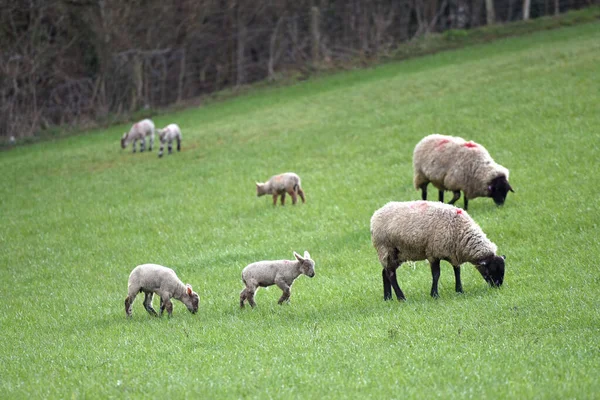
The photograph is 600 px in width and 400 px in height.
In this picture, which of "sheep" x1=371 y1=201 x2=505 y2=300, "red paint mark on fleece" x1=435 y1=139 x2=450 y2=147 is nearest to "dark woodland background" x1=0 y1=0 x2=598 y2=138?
"red paint mark on fleece" x1=435 y1=139 x2=450 y2=147

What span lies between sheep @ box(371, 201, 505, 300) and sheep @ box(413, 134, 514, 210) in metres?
5.62

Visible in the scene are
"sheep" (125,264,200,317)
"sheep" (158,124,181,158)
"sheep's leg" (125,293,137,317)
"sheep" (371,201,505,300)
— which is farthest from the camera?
"sheep" (158,124,181,158)

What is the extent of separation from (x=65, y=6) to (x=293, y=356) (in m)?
38.0

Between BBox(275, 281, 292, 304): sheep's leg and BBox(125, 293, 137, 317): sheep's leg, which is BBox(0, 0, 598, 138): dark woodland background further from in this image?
BBox(275, 281, 292, 304): sheep's leg

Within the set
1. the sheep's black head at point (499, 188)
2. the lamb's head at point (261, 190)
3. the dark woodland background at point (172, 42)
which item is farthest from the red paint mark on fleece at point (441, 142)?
the dark woodland background at point (172, 42)

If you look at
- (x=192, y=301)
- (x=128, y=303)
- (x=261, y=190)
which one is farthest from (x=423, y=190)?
(x=128, y=303)

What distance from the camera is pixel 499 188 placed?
19.1 meters

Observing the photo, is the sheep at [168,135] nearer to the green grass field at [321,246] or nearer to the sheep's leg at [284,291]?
the green grass field at [321,246]

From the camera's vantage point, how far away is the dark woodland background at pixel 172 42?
42812 millimetres

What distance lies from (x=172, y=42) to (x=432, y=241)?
38.7 m

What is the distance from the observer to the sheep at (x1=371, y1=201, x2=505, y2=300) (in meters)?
13.2

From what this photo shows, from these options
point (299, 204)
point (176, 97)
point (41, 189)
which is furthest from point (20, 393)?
point (176, 97)

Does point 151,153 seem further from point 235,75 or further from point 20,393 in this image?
point 20,393

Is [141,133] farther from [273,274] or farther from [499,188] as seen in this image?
[273,274]
